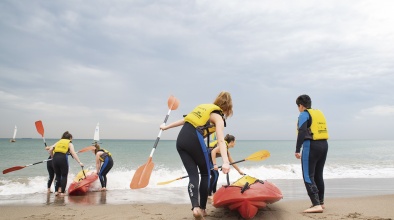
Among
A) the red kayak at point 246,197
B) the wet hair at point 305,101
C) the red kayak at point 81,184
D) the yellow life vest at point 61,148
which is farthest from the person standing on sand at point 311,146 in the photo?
the yellow life vest at point 61,148

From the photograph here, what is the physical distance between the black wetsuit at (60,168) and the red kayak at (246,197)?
4320 millimetres

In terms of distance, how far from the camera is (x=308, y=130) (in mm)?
4121

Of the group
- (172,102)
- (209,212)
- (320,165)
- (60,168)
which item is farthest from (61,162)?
(320,165)

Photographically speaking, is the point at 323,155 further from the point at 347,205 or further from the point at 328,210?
the point at 347,205

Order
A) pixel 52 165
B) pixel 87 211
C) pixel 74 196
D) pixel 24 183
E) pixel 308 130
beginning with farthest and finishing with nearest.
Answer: pixel 24 183, pixel 52 165, pixel 74 196, pixel 87 211, pixel 308 130

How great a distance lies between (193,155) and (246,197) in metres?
0.82

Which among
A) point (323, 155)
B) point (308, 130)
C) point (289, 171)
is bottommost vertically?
point (289, 171)

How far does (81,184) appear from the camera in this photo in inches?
276

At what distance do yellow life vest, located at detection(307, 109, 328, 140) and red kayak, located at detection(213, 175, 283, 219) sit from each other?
0.94 m

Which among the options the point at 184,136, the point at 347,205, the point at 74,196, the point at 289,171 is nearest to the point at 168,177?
the point at 74,196

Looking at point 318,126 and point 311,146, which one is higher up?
point 318,126

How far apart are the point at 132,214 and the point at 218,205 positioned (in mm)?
1248

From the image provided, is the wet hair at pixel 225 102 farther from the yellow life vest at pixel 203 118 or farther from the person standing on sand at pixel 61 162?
the person standing on sand at pixel 61 162

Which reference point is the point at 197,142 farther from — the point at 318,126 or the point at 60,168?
the point at 60,168
